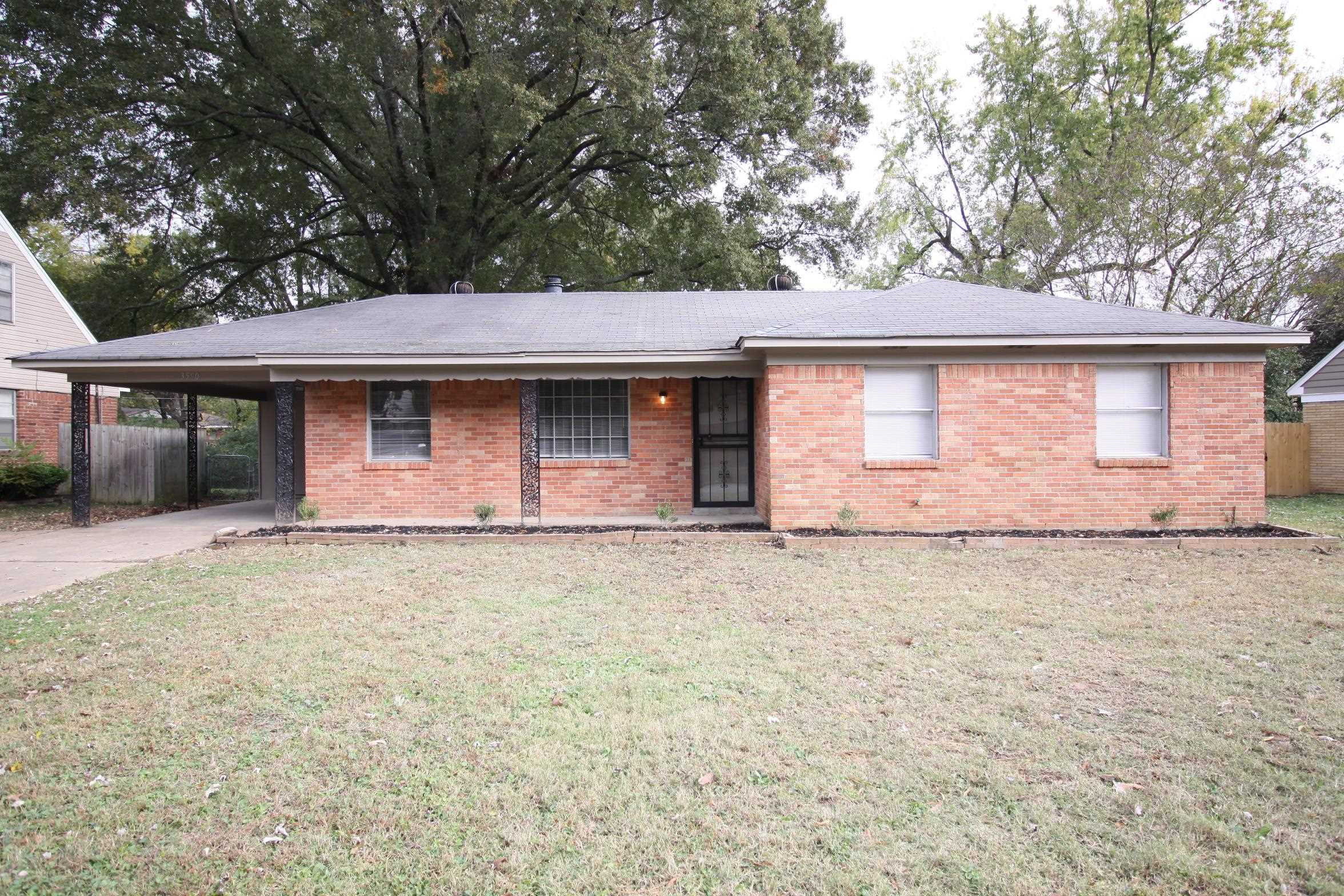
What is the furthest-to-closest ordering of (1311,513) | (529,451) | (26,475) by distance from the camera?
(26,475) → (1311,513) → (529,451)

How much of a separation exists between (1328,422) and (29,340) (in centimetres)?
2955

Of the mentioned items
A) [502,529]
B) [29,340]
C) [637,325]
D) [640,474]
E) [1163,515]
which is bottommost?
[502,529]

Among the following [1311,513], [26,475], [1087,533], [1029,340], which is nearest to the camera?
[1029,340]

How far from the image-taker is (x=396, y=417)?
1141 centimetres

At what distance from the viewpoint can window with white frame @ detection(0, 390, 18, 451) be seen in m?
15.9

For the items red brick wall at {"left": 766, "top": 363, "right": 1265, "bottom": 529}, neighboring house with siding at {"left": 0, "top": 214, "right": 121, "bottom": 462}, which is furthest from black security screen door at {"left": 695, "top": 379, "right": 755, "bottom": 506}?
neighboring house with siding at {"left": 0, "top": 214, "right": 121, "bottom": 462}

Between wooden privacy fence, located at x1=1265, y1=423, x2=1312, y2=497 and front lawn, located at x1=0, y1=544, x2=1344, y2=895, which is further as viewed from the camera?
wooden privacy fence, located at x1=1265, y1=423, x2=1312, y2=497

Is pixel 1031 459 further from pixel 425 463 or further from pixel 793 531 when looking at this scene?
pixel 425 463

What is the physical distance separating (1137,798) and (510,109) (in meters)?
17.8

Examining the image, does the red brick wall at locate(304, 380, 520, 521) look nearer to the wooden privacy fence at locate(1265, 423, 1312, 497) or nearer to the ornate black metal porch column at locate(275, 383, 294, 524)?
the ornate black metal porch column at locate(275, 383, 294, 524)

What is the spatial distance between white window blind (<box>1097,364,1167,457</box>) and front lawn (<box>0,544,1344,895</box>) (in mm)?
3642

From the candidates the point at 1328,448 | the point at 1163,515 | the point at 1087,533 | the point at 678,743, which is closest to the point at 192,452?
the point at 678,743

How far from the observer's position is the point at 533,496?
10.7 m

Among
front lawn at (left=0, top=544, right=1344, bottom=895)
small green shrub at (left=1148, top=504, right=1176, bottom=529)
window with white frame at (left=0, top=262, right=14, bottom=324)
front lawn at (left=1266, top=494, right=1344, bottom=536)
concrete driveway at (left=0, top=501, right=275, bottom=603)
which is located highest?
window with white frame at (left=0, top=262, right=14, bottom=324)
